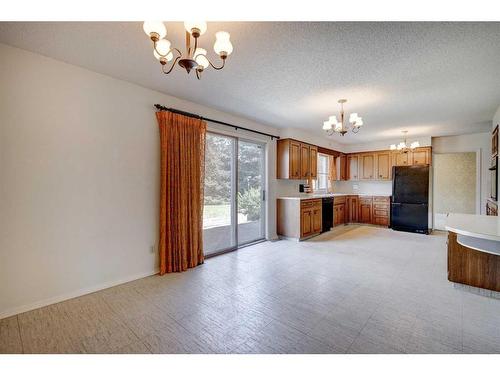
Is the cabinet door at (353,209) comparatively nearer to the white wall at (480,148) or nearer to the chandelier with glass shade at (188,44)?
the white wall at (480,148)

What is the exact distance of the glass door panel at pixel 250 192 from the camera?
15.5 ft

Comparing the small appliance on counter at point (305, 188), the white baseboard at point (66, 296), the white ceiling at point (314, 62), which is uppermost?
the white ceiling at point (314, 62)

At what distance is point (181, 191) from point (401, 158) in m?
6.20

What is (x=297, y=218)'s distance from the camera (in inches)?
206

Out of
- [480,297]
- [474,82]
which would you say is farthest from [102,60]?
[480,297]

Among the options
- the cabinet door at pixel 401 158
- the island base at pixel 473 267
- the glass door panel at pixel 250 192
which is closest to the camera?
the island base at pixel 473 267

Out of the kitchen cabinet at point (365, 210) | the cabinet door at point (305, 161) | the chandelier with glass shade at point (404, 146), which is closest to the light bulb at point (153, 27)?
the cabinet door at point (305, 161)

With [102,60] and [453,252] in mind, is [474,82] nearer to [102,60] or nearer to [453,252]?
[453,252]

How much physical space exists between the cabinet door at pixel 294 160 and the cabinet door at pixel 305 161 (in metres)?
0.15

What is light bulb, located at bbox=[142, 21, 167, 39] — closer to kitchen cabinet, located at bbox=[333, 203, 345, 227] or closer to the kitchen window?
kitchen cabinet, located at bbox=[333, 203, 345, 227]

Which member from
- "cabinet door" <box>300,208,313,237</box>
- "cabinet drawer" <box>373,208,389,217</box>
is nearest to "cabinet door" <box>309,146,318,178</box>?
"cabinet door" <box>300,208,313,237</box>

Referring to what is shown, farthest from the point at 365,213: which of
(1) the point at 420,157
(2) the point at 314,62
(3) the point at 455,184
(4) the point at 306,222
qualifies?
(2) the point at 314,62

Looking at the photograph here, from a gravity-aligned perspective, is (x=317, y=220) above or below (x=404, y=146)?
below

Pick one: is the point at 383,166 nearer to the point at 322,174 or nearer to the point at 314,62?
the point at 322,174
